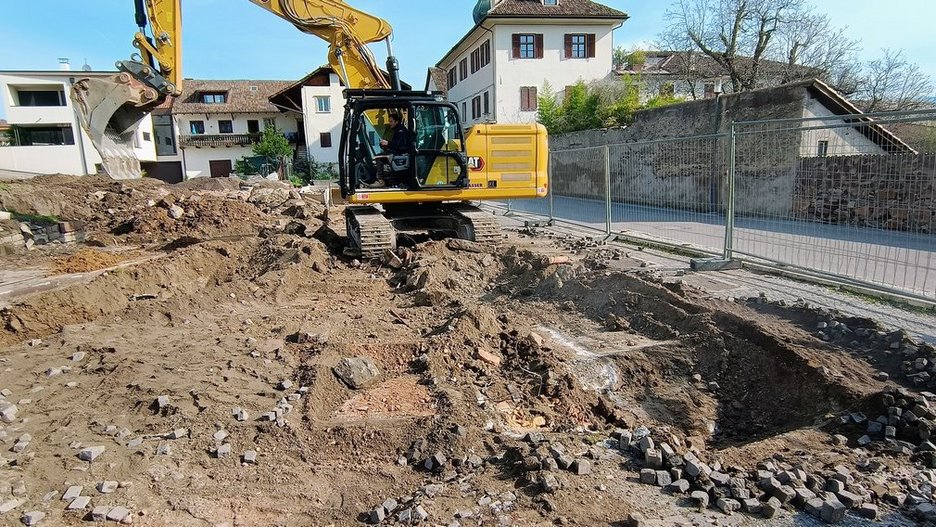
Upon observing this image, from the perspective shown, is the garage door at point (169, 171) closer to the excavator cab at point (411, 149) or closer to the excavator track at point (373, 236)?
the excavator cab at point (411, 149)

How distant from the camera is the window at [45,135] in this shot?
128ft

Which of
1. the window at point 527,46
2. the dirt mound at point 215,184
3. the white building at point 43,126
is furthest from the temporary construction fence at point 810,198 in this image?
the white building at point 43,126

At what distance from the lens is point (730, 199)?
25.3 ft

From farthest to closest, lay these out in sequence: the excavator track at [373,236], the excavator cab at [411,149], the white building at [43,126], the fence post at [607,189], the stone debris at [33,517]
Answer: the white building at [43,126] < the fence post at [607,189] < the excavator cab at [411,149] < the excavator track at [373,236] < the stone debris at [33,517]

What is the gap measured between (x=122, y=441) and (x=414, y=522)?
7.40 feet

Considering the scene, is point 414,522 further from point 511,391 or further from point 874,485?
point 874,485

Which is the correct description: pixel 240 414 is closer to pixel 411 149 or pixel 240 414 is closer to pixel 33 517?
pixel 33 517

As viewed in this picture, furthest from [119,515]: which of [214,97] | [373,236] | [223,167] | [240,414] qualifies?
[214,97]

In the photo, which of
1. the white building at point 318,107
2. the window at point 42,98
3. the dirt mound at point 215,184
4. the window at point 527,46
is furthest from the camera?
the white building at point 318,107

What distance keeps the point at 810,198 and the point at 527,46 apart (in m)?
27.6

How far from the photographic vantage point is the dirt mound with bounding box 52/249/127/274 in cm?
957

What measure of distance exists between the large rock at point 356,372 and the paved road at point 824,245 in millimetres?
5483

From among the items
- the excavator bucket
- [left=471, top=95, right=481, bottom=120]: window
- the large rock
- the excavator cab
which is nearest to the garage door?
[left=471, top=95, right=481, bottom=120]: window

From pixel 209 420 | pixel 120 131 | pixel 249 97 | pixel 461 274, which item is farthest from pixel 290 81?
pixel 209 420
